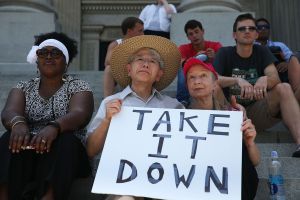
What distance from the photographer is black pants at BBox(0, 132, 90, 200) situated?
354 cm

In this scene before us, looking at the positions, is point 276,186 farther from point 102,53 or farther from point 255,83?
point 102,53

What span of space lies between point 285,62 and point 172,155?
11.1 feet

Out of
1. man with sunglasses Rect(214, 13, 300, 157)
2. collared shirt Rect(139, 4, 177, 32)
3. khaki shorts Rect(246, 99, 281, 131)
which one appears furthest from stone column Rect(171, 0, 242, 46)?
khaki shorts Rect(246, 99, 281, 131)

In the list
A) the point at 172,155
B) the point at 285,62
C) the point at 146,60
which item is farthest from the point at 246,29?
the point at 172,155

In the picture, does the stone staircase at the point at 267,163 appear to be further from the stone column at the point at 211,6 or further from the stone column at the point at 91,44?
the stone column at the point at 91,44

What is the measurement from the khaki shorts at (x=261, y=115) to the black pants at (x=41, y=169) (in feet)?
6.70

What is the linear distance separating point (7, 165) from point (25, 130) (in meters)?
0.28

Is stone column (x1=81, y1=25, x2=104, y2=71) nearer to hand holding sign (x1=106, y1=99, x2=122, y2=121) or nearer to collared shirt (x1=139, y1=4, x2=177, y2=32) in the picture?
collared shirt (x1=139, y1=4, x2=177, y2=32)

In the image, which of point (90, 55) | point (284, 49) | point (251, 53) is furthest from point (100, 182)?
point (90, 55)

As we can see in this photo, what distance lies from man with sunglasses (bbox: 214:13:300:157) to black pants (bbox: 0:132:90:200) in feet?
6.21

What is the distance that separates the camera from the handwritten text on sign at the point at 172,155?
329 cm

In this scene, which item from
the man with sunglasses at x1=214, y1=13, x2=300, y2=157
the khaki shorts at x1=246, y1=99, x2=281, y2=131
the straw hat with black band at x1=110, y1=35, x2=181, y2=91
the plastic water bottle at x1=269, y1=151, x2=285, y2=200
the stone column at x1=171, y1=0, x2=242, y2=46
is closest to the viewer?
the plastic water bottle at x1=269, y1=151, x2=285, y2=200

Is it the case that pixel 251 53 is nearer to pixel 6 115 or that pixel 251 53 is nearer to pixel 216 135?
pixel 216 135

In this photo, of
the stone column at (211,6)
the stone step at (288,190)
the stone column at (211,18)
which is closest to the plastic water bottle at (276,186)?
the stone step at (288,190)
